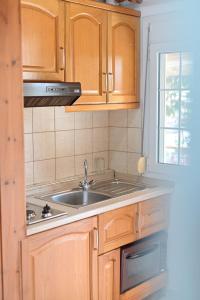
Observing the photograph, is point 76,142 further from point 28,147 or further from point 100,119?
point 28,147

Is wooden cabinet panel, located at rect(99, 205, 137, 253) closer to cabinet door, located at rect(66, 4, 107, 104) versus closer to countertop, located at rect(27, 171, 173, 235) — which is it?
countertop, located at rect(27, 171, 173, 235)

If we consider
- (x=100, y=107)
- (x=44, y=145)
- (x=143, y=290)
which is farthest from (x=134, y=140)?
(x=143, y=290)

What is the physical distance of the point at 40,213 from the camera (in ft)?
6.97

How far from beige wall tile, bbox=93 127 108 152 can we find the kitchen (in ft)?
0.04

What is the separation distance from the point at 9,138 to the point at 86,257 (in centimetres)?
90

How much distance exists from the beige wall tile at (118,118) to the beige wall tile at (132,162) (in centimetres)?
24

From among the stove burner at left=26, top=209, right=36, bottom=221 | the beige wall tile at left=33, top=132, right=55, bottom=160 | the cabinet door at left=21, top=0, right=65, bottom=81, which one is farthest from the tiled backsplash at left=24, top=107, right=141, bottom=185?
the stove burner at left=26, top=209, right=36, bottom=221

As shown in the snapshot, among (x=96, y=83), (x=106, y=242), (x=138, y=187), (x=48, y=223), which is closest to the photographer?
(x=48, y=223)

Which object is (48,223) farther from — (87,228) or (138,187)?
(138,187)

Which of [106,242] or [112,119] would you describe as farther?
[112,119]

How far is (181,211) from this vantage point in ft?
1.24

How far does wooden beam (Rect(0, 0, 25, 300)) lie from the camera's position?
1741mm

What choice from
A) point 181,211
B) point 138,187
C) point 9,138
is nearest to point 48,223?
point 9,138

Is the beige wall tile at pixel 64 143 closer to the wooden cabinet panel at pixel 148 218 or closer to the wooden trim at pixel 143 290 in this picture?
the wooden cabinet panel at pixel 148 218
